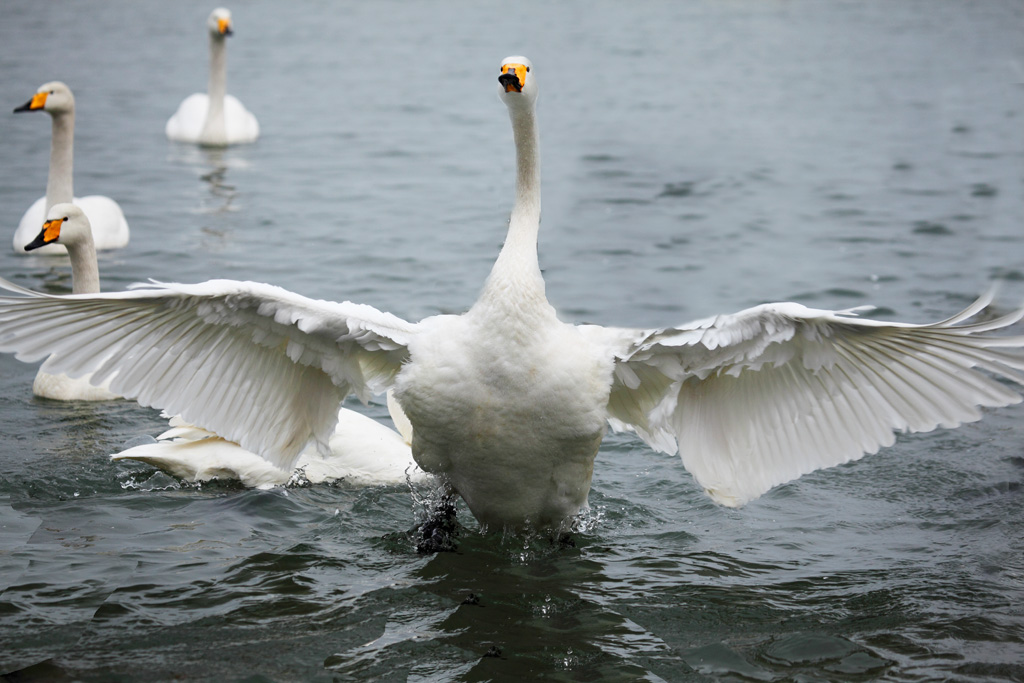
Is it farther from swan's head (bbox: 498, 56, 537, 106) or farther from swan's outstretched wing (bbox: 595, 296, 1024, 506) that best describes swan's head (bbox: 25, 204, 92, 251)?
swan's outstretched wing (bbox: 595, 296, 1024, 506)

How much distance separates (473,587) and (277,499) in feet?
5.17

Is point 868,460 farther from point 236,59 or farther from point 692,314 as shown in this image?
point 236,59

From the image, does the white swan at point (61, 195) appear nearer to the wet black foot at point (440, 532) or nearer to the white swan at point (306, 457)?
the white swan at point (306, 457)

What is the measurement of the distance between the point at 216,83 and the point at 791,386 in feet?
45.3

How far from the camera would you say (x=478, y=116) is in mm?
20984

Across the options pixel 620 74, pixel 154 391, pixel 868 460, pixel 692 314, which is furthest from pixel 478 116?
pixel 154 391

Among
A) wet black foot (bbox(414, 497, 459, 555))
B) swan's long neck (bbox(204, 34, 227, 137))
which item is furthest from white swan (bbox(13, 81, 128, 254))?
wet black foot (bbox(414, 497, 459, 555))

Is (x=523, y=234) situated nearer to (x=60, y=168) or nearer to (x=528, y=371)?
(x=528, y=371)

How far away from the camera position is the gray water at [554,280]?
5816mm

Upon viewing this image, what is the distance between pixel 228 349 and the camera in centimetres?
612

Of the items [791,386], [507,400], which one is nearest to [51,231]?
[507,400]

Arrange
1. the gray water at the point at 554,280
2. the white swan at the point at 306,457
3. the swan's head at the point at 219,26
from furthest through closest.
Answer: the swan's head at the point at 219,26 < the white swan at the point at 306,457 < the gray water at the point at 554,280

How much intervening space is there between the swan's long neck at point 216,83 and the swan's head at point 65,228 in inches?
359

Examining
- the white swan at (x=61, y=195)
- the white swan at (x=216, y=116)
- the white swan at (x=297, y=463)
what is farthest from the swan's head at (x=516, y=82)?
the white swan at (x=216, y=116)
